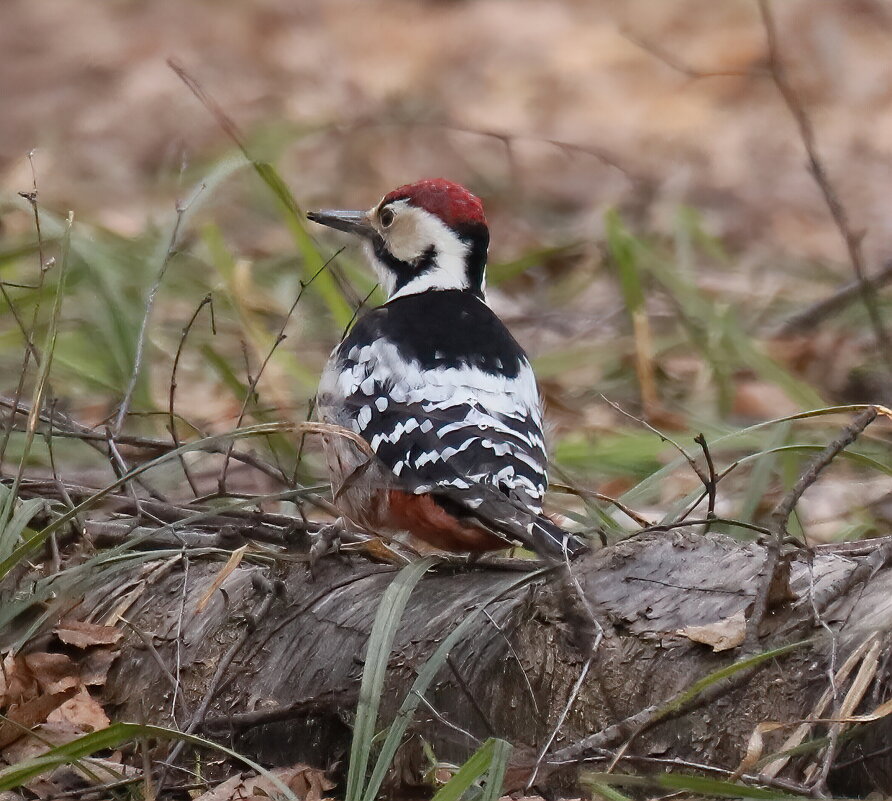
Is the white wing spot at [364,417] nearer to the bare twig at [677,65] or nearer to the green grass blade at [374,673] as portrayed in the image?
the green grass blade at [374,673]

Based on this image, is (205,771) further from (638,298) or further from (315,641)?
(638,298)

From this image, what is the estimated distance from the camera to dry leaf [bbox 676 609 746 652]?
236cm

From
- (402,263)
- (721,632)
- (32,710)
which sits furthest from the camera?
(402,263)

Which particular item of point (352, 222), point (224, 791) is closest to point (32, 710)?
point (224, 791)

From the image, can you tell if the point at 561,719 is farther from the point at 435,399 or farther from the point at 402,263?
the point at 402,263

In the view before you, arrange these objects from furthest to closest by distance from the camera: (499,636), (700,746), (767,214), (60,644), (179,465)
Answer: (767,214)
(179,465)
(60,644)
(499,636)
(700,746)

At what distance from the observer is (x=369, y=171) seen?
9.15 metres

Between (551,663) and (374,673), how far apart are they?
1.29 ft

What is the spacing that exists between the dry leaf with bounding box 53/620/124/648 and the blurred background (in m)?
1.11

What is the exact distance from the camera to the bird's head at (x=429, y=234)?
13.5 feet

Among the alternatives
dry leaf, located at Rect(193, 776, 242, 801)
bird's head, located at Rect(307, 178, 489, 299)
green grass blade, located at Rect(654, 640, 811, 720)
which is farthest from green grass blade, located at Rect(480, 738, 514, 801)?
bird's head, located at Rect(307, 178, 489, 299)

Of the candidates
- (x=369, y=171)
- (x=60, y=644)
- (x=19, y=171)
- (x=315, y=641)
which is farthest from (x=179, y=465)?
(x=369, y=171)

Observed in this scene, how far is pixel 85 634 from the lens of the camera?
2961mm

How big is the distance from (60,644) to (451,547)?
0.89 meters
